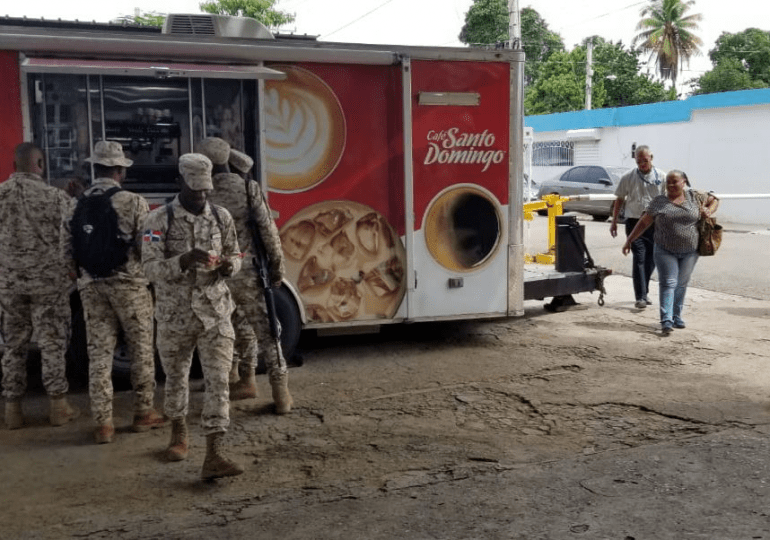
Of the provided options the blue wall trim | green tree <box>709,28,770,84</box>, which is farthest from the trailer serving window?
green tree <box>709,28,770,84</box>

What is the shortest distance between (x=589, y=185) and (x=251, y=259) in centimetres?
1763

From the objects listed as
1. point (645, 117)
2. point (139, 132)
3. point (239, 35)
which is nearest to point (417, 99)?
point (239, 35)

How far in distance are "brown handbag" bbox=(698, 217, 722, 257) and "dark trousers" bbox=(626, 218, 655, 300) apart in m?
1.01

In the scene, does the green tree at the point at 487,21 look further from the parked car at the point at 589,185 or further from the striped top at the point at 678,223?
the striped top at the point at 678,223

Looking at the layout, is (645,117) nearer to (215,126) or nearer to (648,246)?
(648,246)

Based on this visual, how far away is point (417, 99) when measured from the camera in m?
7.39

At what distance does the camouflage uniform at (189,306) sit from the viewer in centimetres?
488

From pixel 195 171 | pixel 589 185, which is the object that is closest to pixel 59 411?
pixel 195 171

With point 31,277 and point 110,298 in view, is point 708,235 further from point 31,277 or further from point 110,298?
point 31,277

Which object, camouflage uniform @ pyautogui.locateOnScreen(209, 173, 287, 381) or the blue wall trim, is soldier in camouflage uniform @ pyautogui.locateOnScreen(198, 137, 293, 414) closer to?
camouflage uniform @ pyautogui.locateOnScreen(209, 173, 287, 381)

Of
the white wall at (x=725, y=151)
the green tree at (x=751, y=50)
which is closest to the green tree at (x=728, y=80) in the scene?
the green tree at (x=751, y=50)

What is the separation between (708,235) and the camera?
8758 millimetres

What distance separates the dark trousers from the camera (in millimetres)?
9914

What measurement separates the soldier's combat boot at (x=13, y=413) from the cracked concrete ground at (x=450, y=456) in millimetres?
75
